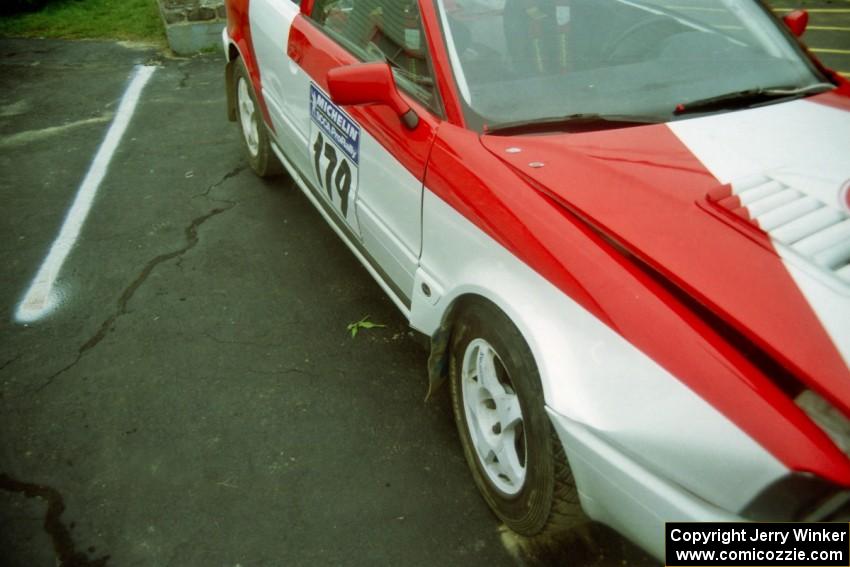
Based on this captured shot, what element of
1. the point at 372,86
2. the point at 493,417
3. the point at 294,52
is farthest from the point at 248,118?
the point at 493,417

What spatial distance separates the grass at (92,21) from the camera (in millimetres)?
7844

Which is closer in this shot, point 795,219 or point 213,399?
point 795,219

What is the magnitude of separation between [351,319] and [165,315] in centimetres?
90

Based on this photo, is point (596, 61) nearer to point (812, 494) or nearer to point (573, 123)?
point (573, 123)

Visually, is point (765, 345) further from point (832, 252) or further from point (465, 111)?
point (465, 111)

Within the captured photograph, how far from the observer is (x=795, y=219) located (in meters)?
1.75

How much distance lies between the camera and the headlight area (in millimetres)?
1358

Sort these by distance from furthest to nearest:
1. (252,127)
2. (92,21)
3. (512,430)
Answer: (92,21), (252,127), (512,430)

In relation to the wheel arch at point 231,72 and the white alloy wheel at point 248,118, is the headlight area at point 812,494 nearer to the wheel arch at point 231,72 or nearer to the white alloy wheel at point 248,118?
the white alloy wheel at point 248,118

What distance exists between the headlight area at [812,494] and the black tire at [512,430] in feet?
1.74

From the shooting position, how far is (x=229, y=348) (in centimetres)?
310

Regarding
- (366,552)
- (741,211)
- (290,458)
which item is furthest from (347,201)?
(741,211)

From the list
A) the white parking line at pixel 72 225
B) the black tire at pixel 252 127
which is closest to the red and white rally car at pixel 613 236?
the black tire at pixel 252 127

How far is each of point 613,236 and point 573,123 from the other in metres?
0.57
